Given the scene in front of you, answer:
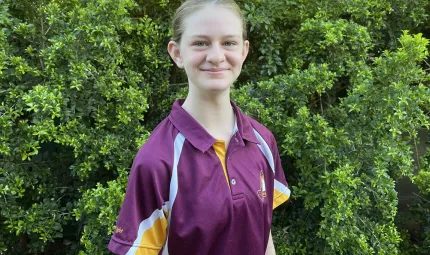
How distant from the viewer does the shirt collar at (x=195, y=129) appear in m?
1.75

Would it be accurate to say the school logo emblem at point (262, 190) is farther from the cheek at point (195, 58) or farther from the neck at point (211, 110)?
the cheek at point (195, 58)

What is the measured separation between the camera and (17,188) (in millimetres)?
2895

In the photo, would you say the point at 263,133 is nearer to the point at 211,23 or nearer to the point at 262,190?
the point at 262,190

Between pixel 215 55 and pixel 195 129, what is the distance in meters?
0.28

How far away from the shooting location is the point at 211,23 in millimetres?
1696

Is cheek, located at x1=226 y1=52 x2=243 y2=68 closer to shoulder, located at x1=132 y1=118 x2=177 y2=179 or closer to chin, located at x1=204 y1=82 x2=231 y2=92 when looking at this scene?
chin, located at x1=204 y1=82 x2=231 y2=92

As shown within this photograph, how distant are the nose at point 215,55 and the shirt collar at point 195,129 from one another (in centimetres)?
25

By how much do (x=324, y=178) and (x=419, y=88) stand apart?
80cm

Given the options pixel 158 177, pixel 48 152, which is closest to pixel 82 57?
pixel 48 152

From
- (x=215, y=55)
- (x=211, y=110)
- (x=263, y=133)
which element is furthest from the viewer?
(x=263, y=133)

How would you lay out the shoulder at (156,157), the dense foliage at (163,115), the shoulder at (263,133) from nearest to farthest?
the shoulder at (156,157) → the shoulder at (263,133) → the dense foliage at (163,115)

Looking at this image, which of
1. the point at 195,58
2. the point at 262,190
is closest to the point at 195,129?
the point at 195,58

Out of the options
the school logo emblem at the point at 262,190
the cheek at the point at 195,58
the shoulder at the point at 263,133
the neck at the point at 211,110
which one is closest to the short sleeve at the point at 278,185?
the shoulder at the point at 263,133

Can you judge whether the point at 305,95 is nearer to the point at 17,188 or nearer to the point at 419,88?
the point at 419,88
